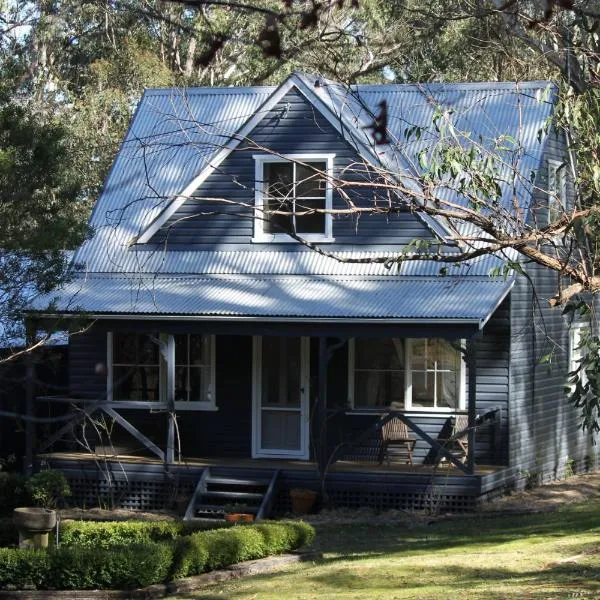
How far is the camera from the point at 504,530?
16.4m

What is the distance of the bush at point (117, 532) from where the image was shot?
14.5 metres

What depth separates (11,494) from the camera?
54.7ft

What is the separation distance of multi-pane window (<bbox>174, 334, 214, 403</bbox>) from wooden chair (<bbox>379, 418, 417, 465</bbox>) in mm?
2963

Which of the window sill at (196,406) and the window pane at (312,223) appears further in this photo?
the window pane at (312,223)

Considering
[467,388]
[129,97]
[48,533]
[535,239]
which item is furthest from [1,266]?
[129,97]

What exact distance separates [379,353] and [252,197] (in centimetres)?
318

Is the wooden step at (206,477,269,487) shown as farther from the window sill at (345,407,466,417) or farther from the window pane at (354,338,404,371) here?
the window pane at (354,338,404,371)

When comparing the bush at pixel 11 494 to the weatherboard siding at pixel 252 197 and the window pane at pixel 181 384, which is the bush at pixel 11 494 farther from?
the weatherboard siding at pixel 252 197

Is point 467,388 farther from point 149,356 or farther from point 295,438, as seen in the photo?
point 149,356

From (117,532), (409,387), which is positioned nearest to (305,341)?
(409,387)

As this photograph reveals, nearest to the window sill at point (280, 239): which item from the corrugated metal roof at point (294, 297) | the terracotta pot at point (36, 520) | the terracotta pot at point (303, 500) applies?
the corrugated metal roof at point (294, 297)

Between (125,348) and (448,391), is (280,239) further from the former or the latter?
(448,391)

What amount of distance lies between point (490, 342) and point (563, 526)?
4.12 metres

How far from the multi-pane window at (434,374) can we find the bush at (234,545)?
544cm
